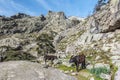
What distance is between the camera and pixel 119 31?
4872cm

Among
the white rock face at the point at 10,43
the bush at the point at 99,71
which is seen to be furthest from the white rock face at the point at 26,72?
the white rock face at the point at 10,43

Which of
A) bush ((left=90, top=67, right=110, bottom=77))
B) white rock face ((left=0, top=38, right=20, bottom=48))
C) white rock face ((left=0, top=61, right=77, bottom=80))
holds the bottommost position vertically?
bush ((left=90, top=67, right=110, bottom=77))

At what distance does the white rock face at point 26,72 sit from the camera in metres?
16.5

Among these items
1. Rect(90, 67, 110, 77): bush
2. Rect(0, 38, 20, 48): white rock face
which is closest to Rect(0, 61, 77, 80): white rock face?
Rect(90, 67, 110, 77): bush

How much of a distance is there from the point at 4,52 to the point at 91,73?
105 m

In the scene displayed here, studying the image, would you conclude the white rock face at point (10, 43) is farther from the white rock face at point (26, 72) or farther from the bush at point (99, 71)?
the white rock face at point (26, 72)

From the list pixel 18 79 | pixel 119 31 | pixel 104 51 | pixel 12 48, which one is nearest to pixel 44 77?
pixel 18 79

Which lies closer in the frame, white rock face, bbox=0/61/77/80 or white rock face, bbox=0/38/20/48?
white rock face, bbox=0/61/77/80

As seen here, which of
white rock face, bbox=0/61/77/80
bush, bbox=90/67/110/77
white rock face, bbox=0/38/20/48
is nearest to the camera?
white rock face, bbox=0/61/77/80

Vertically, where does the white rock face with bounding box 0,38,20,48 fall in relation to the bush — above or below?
above

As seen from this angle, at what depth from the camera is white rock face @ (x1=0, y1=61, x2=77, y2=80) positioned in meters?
16.5

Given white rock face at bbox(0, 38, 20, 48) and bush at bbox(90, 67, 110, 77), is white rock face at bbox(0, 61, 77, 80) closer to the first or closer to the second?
bush at bbox(90, 67, 110, 77)

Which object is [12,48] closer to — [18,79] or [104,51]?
[104,51]

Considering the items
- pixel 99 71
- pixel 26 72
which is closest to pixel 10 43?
pixel 99 71
